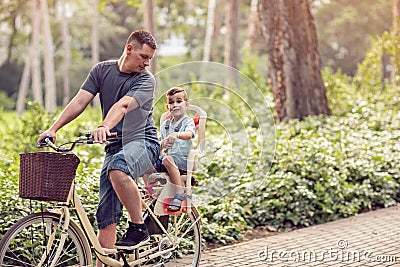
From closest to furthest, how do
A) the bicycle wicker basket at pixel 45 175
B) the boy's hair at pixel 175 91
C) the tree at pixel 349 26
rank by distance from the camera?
the bicycle wicker basket at pixel 45 175 < the boy's hair at pixel 175 91 < the tree at pixel 349 26

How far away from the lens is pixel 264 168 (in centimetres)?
632

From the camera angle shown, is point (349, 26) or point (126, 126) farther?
point (349, 26)

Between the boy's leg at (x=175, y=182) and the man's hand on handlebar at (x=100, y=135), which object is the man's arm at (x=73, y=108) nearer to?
the man's hand on handlebar at (x=100, y=135)

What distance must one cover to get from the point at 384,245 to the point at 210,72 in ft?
7.83

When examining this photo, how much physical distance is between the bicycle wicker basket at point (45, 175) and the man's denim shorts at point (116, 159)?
1.45 feet

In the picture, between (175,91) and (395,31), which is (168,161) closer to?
(175,91)

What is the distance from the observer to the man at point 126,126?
4582 mm

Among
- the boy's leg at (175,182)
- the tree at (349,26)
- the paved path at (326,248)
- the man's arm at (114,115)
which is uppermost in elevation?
the tree at (349,26)

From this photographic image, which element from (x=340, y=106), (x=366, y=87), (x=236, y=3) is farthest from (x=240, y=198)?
(x=236, y=3)

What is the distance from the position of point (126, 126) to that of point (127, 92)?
24 cm

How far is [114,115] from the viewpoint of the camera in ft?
14.7

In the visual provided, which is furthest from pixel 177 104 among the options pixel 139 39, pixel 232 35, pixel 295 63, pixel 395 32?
pixel 232 35

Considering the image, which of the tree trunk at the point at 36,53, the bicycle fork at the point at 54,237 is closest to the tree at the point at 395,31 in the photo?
the bicycle fork at the point at 54,237

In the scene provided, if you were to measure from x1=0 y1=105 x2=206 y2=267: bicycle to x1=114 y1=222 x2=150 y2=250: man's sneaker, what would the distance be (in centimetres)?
7
